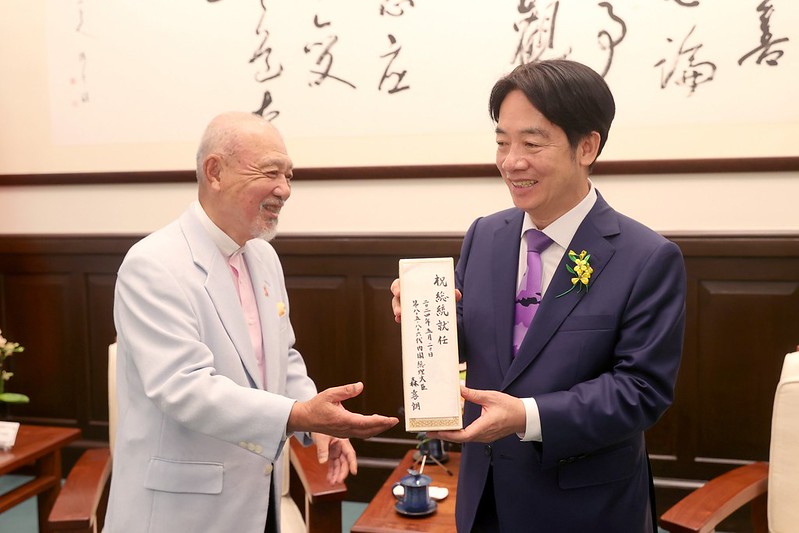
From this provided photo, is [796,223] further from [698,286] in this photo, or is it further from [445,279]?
[445,279]

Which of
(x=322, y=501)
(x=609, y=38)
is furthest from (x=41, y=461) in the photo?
(x=609, y=38)

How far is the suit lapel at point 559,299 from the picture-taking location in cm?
150

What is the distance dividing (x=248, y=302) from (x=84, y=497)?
2.60 feet

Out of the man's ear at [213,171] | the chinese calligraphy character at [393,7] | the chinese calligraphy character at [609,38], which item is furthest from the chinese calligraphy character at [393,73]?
the man's ear at [213,171]

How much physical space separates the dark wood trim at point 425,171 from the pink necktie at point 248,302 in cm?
148

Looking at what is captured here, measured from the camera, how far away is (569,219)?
5.26 ft

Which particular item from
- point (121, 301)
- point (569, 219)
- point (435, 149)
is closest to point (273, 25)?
point (435, 149)

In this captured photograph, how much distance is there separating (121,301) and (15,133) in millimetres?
2509

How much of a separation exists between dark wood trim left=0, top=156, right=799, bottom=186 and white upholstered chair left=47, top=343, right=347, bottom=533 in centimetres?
122

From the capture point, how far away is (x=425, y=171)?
3311 mm

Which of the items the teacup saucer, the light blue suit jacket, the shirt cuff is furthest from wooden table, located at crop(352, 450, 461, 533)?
the shirt cuff

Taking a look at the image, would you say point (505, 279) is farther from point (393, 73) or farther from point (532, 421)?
point (393, 73)

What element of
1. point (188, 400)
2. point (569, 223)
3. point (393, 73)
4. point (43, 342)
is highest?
point (393, 73)

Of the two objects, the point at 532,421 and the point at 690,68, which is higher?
the point at 690,68
